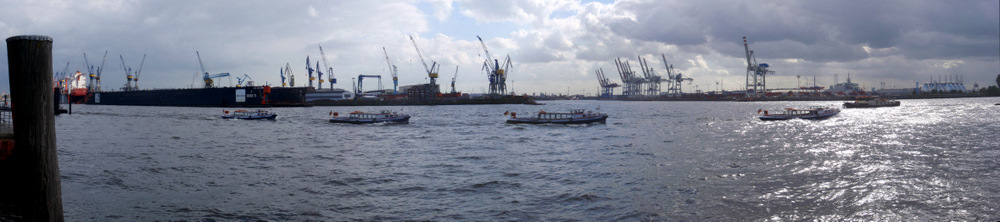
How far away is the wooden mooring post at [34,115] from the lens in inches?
281

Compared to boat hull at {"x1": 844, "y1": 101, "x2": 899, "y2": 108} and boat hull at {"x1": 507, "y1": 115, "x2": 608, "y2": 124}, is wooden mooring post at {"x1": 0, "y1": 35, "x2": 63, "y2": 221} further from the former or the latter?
boat hull at {"x1": 844, "y1": 101, "x2": 899, "y2": 108}

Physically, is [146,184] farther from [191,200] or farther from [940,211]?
[940,211]

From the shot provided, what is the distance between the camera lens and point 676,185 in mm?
18625

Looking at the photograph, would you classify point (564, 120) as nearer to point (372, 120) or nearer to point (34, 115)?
point (372, 120)

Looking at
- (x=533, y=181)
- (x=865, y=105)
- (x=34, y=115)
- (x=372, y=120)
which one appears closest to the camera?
(x=34, y=115)

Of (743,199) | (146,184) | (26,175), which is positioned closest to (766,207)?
(743,199)

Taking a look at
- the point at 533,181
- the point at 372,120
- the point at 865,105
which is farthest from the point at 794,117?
the point at 865,105

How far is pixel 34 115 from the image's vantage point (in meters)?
7.25

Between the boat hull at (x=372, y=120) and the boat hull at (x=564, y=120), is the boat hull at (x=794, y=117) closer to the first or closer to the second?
the boat hull at (x=564, y=120)

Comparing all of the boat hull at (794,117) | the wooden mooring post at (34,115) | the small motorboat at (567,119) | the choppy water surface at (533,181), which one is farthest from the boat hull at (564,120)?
the wooden mooring post at (34,115)

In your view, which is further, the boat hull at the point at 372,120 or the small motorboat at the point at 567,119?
the boat hull at the point at 372,120

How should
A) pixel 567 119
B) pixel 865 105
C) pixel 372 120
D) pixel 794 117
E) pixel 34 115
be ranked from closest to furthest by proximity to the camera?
pixel 34 115, pixel 567 119, pixel 372 120, pixel 794 117, pixel 865 105

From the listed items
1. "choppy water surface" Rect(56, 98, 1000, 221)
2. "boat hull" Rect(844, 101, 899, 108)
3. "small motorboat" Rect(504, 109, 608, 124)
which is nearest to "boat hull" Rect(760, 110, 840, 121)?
"small motorboat" Rect(504, 109, 608, 124)

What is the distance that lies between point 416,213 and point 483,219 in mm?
1828
